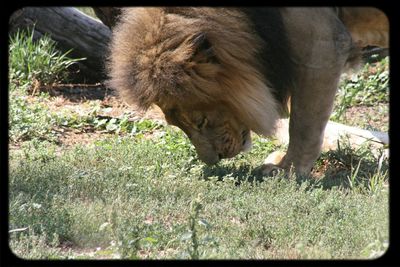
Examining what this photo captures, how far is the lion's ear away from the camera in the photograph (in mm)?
4359

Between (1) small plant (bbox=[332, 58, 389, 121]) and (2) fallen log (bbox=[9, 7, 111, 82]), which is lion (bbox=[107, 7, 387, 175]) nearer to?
(1) small plant (bbox=[332, 58, 389, 121])

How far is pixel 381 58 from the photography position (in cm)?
803

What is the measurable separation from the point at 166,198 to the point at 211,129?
2.27 ft

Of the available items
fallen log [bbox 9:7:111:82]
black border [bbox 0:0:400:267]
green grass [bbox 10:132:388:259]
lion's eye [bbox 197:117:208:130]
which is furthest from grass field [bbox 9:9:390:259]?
fallen log [bbox 9:7:111:82]

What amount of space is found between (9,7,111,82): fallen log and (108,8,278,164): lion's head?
2.82 m

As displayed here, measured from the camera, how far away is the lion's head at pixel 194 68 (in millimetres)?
4371

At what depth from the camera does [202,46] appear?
14.5 ft

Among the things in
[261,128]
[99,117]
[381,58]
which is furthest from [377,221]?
[381,58]

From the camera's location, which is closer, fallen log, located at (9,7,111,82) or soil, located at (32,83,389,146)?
soil, located at (32,83,389,146)

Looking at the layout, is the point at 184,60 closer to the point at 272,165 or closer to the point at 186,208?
the point at 186,208

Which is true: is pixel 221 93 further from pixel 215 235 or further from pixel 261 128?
pixel 215 235

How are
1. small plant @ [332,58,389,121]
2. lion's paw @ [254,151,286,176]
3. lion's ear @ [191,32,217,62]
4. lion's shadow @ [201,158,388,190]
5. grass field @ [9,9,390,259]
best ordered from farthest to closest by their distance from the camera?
small plant @ [332,58,389,121], lion's paw @ [254,151,286,176], lion's shadow @ [201,158,388,190], lion's ear @ [191,32,217,62], grass field @ [9,9,390,259]
